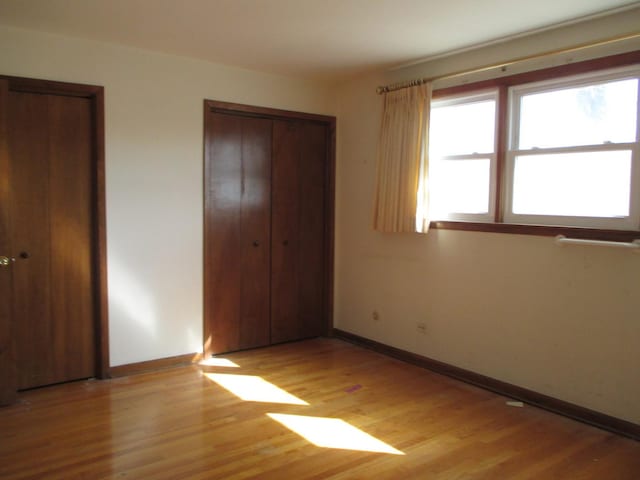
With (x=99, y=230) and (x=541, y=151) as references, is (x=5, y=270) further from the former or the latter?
(x=541, y=151)

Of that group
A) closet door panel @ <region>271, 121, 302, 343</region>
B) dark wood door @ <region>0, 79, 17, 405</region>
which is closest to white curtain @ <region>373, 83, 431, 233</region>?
closet door panel @ <region>271, 121, 302, 343</region>

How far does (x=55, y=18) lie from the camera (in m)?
3.11

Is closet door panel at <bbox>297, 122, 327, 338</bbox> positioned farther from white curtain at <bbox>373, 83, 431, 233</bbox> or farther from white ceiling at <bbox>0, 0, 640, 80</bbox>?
white ceiling at <bbox>0, 0, 640, 80</bbox>

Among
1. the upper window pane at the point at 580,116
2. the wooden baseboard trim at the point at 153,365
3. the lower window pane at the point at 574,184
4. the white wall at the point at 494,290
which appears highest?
the upper window pane at the point at 580,116

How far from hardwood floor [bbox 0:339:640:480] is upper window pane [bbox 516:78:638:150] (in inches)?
70.3

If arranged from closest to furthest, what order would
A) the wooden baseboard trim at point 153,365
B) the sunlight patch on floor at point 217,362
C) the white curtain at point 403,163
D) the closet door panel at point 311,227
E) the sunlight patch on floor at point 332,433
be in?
the sunlight patch on floor at point 332,433 → the wooden baseboard trim at point 153,365 → the white curtain at point 403,163 → the sunlight patch on floor at point 217,362 → the closet door panel at point 311,227

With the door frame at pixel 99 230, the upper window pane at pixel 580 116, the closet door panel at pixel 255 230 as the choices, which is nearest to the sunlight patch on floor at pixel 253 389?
the closet door panel at pixel 255 230

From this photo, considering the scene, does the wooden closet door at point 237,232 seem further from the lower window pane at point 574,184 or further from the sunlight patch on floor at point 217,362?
the lower window pane at point 574,184

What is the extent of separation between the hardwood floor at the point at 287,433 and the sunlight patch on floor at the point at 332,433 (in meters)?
0.03

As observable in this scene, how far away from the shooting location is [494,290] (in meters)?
3.54

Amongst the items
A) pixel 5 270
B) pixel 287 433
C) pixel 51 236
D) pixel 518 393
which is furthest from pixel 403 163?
pixel 5 270

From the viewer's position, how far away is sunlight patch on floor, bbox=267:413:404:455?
2.72 m

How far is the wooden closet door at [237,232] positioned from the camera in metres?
4.22

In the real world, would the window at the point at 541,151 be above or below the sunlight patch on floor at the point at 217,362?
above
